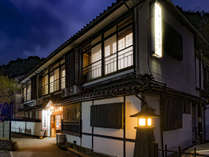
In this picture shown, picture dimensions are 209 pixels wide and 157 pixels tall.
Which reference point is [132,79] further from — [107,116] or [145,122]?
[145,122]

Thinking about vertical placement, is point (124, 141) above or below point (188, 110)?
below

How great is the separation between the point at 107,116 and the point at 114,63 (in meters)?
3.80

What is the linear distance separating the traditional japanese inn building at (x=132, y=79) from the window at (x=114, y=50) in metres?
0.06

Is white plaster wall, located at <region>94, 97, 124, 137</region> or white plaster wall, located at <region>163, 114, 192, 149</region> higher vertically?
white plaster wall, located at <region>94, 97, 124, 137</region>

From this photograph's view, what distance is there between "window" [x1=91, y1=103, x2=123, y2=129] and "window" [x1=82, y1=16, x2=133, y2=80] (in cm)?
244

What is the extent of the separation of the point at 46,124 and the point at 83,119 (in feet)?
29.9

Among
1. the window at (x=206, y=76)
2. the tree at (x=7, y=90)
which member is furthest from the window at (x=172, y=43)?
the tree at (x=7, y=90)

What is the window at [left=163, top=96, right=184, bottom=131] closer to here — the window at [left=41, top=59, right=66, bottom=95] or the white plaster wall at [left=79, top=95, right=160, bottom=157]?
the white plaster wall at [left=79, top=95, right=160, bottom=157]

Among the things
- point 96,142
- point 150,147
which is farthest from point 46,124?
point 150,147

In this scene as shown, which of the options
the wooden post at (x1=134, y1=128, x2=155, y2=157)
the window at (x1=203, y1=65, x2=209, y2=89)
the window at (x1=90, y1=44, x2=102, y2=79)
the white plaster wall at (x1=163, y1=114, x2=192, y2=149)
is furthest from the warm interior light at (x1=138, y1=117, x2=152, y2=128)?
the window at (x1=203, y1=65, x2=209, y2=89)

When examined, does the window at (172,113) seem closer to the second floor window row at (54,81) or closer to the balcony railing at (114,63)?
the balcony railing at (114,63)

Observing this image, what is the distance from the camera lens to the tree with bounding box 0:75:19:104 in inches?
1395

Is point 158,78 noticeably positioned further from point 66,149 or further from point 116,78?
point 66,149

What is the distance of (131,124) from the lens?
31.2ft
